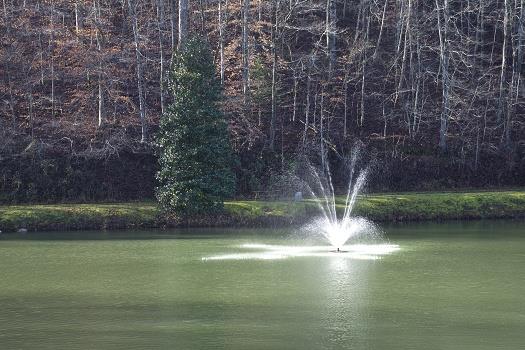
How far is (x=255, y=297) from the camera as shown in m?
20.8

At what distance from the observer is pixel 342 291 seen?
21578mm

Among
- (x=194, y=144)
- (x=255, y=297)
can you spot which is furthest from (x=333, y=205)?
(x=255, y=297)

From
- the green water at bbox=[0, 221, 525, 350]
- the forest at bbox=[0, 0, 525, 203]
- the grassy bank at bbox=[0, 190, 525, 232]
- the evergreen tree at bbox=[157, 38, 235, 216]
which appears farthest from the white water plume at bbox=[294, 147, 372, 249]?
the evergreen tree at bbox=[157, 38, 235, 216]

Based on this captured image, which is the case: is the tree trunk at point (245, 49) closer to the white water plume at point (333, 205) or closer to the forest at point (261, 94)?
the forest at point (261, 94)

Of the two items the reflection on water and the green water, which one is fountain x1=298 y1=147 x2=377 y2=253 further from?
the green water

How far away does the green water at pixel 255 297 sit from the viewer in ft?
53.6

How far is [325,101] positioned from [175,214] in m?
17.4

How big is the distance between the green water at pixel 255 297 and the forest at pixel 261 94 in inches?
560

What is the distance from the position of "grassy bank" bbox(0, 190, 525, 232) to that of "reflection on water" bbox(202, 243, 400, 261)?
342 inches

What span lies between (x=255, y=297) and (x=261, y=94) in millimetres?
30648

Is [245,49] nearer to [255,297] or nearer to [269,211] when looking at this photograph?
[269,211]

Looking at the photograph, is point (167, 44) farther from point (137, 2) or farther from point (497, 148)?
point (497, 148)

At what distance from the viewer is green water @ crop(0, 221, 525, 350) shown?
53.6ft

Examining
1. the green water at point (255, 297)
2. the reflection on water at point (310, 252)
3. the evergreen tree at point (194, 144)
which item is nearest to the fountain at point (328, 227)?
the reflection on water at point (310, 252)
